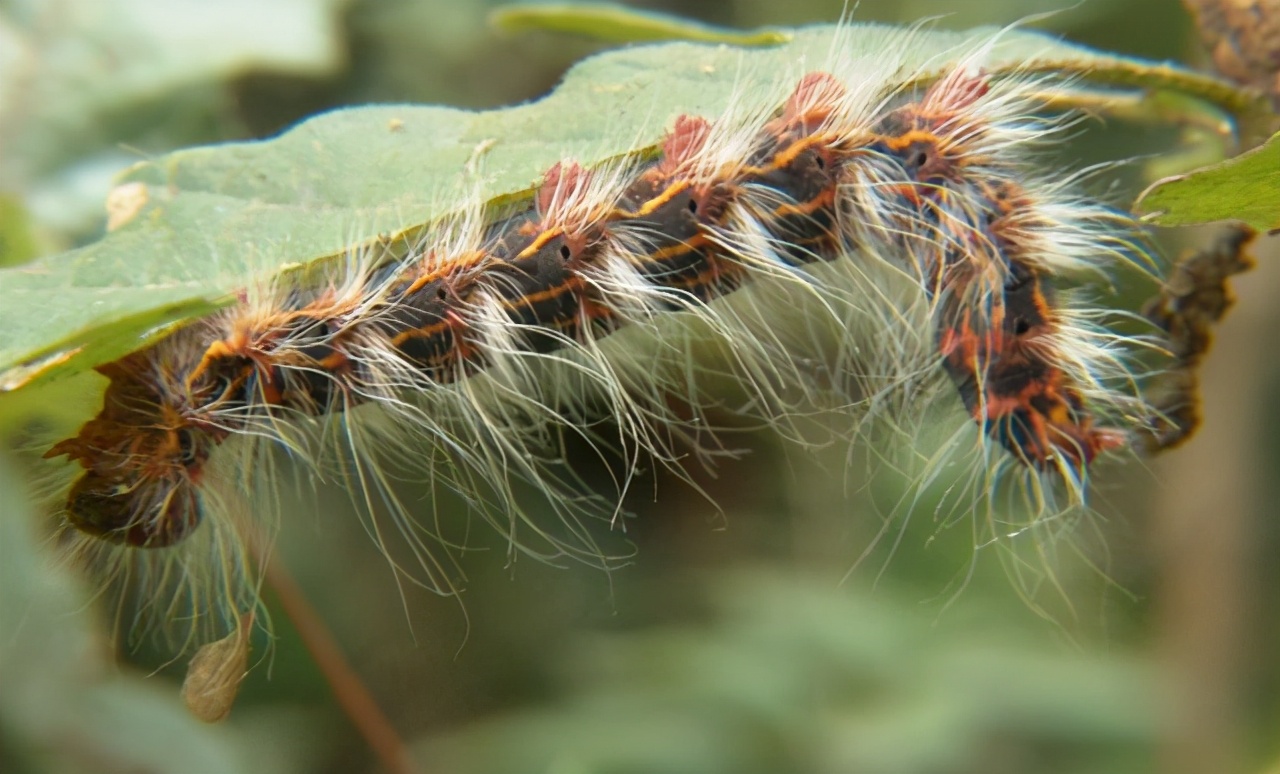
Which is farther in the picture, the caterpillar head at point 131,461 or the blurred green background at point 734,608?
the blurred green background at point 734,608

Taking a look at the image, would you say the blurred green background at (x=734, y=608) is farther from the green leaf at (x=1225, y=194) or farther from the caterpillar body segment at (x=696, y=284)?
the green leaf at (x=1225, y=194)

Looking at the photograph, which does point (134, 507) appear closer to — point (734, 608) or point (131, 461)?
point (131, 461)

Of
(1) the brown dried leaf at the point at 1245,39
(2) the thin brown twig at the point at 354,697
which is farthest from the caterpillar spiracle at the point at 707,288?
(2) the thin brown twig at the point at 354,697

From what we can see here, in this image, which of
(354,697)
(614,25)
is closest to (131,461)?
(354,697)

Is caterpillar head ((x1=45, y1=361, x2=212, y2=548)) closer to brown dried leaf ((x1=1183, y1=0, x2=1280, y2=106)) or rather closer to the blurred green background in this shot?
the blurred green background

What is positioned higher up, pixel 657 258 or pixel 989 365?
pixel 657 258

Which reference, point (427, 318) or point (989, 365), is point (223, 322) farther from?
point (989, 365)

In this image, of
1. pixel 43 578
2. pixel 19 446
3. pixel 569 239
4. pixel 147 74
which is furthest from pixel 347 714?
pixel 147 74
